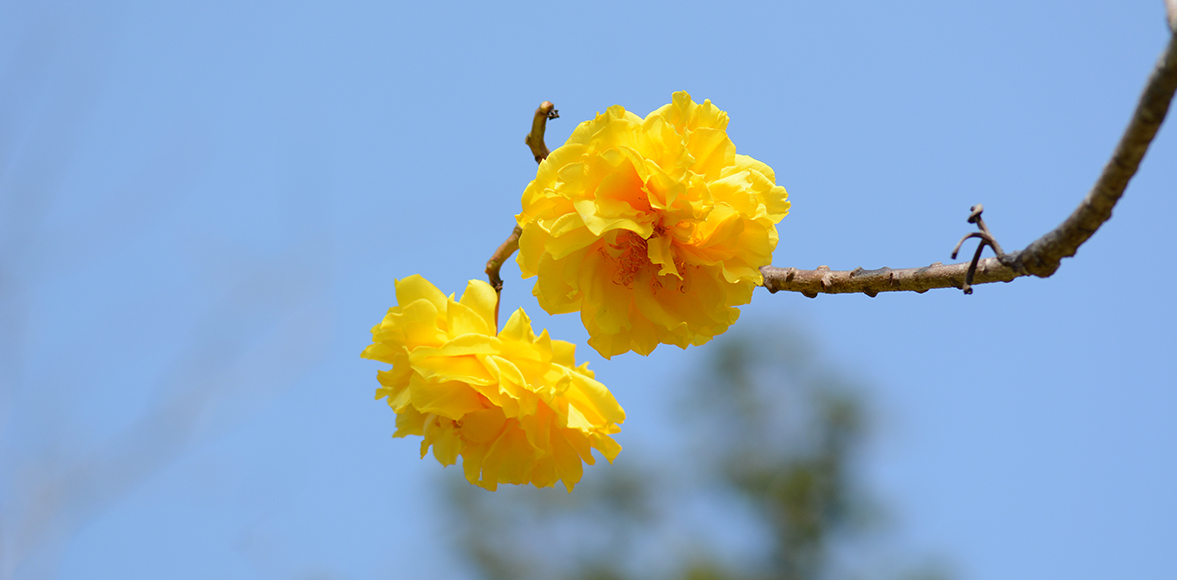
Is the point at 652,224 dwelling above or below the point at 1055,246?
above

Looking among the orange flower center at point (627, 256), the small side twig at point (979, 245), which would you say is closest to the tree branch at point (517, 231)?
the orange flower center at point (627, 256)

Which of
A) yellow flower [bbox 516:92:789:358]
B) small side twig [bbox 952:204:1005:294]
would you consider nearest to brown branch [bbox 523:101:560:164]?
yellow flower [bbox 516:92:789:358]

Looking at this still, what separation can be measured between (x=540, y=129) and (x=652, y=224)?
0.33m

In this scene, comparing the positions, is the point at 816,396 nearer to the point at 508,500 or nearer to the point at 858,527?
the point at 858,527

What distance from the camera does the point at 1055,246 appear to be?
0.94 metres

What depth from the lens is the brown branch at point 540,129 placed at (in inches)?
62.1

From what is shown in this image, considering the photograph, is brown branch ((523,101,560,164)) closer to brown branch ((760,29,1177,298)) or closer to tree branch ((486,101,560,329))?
tree branch ((486,101,560,329))

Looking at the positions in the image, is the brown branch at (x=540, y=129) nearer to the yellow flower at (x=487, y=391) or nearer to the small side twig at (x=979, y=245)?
the yellow flower at (x=487, y=391)

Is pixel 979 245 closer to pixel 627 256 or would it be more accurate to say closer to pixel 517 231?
pixel 627 256

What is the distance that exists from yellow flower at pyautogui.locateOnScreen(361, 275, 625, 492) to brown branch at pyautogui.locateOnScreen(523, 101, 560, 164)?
0.28 metres

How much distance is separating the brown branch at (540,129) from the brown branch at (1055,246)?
51 cm

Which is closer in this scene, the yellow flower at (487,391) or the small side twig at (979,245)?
the small side twig at (979,245)

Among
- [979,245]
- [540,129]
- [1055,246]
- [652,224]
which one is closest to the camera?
[1055,246]

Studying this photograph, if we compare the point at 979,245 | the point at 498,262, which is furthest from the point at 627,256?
the point at 979,245
